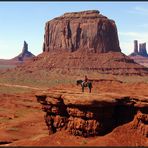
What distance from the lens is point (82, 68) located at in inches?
4368

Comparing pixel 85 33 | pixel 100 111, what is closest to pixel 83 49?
pixel 85 33

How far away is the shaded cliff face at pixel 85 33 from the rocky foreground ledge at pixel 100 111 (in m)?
94.4

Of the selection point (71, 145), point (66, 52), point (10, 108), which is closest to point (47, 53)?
point (66, 52)

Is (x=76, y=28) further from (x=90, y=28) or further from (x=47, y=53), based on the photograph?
(x=47, y=53)

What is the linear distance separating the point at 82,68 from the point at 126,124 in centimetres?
8647

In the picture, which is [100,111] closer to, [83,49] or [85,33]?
[83,49]

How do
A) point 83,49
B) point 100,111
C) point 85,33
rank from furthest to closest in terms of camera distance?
point 85,33, point 83,49, point 100,111

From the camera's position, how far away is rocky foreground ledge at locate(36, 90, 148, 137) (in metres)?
23.8

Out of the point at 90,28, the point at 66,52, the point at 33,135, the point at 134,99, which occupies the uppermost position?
the point at 90,28

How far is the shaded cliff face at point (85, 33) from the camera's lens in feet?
397

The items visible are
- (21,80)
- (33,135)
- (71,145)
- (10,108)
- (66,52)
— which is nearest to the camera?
(71,145)

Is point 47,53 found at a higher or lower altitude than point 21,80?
higher

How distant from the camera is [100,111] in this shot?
79.2 feet

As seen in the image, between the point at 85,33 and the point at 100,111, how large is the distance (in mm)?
99551
